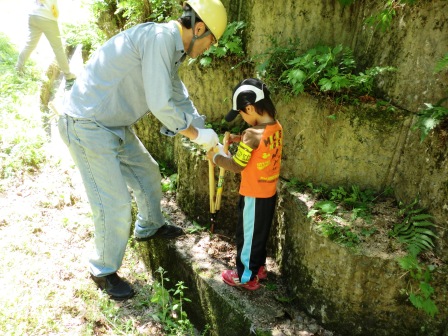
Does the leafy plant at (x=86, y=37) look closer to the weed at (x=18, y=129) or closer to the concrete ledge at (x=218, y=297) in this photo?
the weed at (x=18, y=129)

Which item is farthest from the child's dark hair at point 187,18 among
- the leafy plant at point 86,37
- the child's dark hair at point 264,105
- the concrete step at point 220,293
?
the leafy plant at point 86,37

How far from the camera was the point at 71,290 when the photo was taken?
4.18m

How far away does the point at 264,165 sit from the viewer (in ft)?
11.6

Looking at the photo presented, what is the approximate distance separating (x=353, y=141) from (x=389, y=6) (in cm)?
125

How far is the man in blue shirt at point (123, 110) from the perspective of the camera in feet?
10.5

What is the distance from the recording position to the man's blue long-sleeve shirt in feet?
10.4

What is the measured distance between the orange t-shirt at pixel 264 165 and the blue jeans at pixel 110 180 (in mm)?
1174

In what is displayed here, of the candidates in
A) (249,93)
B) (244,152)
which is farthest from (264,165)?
(249,93)

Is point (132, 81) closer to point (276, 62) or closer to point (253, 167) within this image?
point (253, 167)

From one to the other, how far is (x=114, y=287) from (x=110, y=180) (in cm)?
126

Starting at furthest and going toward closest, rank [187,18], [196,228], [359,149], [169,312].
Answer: [196,228] → [169,312] → [359,149] → [187,18]

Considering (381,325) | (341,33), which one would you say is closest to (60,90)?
(341,33)

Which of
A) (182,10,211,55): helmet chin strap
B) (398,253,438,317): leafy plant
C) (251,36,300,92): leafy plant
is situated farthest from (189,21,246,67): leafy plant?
(398,253,438,317): leafy plant

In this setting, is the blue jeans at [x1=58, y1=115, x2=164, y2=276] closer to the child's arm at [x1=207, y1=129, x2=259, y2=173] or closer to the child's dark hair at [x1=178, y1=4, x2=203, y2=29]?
the child's arm at [x1=207, y1=129, x2=259, y2=173]
